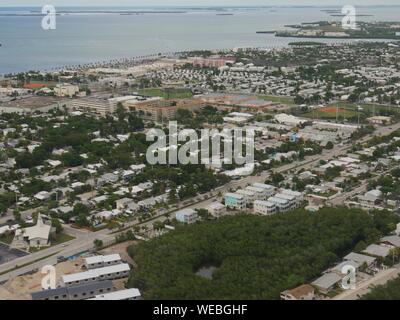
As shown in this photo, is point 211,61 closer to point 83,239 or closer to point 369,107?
point 369,107


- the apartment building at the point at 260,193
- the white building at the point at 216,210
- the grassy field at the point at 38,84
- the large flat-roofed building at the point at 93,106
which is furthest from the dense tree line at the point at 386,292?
the grassy field at the point at 38,84

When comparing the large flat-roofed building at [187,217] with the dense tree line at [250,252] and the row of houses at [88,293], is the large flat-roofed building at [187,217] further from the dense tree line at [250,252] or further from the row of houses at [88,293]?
the row of houses at [88,293]

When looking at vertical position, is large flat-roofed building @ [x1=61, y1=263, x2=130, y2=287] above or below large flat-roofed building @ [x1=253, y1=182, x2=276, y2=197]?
below

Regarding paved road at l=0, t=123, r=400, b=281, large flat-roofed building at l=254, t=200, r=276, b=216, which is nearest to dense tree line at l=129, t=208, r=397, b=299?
large flat-roofed building at l=254, t=200, r=276, b=216

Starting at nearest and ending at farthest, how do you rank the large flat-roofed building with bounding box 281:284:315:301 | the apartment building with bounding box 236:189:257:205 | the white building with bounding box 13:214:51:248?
the large flat-roofed building with bounding box 281:284:315:301 < the white building with bounding box 13:214:51:248 < the apartment building with bounding box 236:189:257:205

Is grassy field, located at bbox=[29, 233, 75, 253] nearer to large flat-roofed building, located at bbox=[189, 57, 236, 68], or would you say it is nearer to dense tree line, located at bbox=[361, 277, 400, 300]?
dense tree line, located at bbox=[361, 277, 400, 300]

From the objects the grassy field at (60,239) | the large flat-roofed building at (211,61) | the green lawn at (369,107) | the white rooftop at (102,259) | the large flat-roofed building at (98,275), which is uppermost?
the large flat-roofed building at (211,61)
